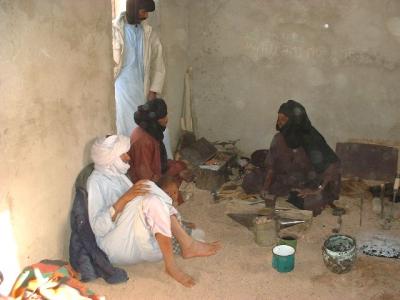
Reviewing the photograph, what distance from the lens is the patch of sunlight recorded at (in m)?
3.37

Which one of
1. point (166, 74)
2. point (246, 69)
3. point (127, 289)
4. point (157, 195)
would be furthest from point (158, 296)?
point (246, 69)

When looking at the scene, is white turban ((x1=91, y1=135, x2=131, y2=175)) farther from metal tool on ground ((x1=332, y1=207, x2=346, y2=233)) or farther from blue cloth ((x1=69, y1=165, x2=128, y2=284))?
metal tool on ground ((x1=332, y1=207, x2=346, y2=233))

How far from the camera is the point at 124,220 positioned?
4059 millimetres

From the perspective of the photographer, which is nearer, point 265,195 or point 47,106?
point 47,106

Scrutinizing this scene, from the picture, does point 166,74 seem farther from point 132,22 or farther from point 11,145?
point 11,145

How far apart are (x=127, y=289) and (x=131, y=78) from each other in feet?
8.92

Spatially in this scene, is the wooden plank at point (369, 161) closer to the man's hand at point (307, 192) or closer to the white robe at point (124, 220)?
the man's hand at point (307, 192)

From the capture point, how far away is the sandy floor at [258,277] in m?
3.96

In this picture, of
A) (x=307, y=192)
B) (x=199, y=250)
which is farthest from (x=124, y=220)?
(x=307, y=192)


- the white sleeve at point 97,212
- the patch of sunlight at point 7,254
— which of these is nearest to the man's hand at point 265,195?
the white sleeve at point 97,212

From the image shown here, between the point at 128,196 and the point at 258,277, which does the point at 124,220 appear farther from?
the point at 258,277

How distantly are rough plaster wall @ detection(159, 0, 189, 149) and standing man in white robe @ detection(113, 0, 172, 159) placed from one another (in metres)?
0.47

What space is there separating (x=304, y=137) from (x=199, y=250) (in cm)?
187

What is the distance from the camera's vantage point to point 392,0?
6.17 metres
